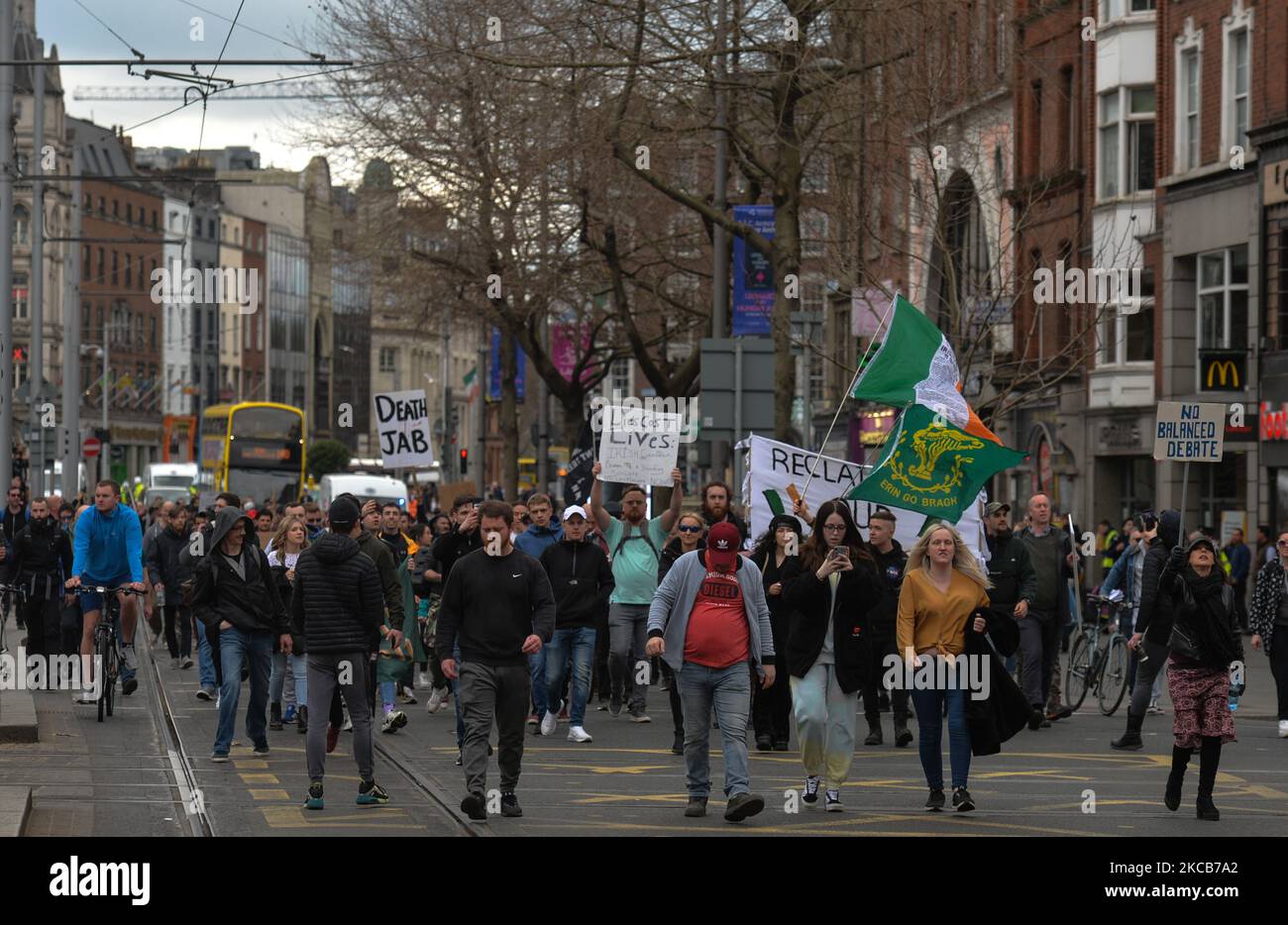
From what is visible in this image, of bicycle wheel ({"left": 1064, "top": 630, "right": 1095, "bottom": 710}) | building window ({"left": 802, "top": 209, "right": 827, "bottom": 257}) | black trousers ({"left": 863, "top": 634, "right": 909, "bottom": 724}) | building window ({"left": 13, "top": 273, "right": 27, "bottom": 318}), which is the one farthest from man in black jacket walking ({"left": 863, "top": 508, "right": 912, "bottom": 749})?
building window ({"left": 13, "top": 273, "right": 27, "bottom": 318})

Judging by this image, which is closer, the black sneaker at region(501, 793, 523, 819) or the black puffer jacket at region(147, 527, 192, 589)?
the black sneaker at region(501, 793, 523, 819)

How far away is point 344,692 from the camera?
45.0ft

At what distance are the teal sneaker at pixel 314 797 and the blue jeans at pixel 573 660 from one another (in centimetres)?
516

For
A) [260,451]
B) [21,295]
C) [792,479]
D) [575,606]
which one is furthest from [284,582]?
[21,295]

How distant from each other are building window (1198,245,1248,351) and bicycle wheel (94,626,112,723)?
23.3 meters

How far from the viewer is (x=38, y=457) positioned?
4212cm

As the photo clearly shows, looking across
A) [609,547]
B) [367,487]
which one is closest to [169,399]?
[367,487]

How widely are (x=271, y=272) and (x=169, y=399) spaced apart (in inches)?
708

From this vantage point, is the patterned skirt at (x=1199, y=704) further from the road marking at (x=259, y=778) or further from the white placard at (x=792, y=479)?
the white placard at (x=792, y=479)

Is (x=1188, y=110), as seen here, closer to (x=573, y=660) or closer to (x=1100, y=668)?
(x=1100, y=668)

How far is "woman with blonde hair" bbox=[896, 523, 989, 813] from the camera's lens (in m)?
13.3

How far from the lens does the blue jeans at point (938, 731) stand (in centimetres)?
1335

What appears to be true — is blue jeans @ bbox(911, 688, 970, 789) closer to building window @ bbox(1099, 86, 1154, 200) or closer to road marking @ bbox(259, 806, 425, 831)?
road marking @ bbox(259, 806, 425, 831)

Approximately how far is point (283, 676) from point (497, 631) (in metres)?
6.12
